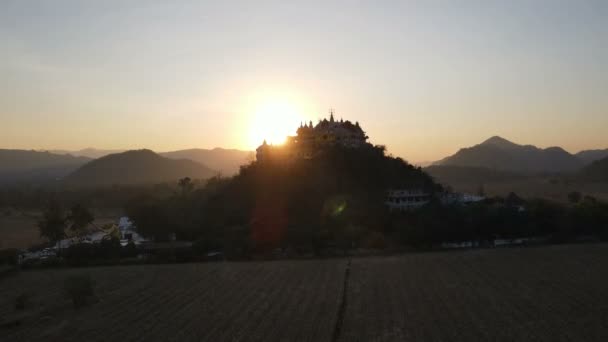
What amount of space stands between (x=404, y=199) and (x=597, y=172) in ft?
413

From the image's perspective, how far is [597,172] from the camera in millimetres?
149875

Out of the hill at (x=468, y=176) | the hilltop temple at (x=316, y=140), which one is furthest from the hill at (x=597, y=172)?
the hilltop temple at (x=316, y=140)

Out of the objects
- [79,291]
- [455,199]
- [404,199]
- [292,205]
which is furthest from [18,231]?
[455,199]

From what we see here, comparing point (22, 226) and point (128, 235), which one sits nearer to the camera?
point (128, 235)

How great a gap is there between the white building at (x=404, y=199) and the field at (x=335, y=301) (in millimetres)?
A: 18494

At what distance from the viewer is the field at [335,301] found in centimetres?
2212

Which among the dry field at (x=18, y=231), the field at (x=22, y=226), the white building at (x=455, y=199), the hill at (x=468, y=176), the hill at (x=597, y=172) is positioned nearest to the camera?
the dry field at (x=18, y=231)

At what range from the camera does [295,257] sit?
133 ft

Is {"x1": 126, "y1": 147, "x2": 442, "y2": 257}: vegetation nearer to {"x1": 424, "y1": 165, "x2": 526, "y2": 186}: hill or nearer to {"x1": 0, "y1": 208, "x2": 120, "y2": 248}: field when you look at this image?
{"x1": 0, "y1": 208, "x2": 120, "y2": 248}: field

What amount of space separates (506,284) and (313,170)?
3369cm

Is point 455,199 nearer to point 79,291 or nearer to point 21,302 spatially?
point 79,291

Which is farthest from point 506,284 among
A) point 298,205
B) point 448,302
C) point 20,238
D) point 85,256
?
point 20,238

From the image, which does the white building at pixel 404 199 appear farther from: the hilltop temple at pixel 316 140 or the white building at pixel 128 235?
the white building at pixel 128 235

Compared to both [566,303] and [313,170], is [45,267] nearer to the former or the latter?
[313,170]
